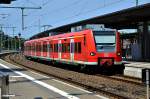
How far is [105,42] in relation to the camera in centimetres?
2770

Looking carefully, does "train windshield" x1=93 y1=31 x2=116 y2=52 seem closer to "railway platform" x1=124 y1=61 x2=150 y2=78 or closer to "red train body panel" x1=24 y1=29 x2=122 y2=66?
"red train body panel" x1=24 y1=29 x2=122 y2=66

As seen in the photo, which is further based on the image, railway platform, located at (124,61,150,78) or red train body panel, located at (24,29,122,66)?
red train body panel, located at (24,29,122,66)

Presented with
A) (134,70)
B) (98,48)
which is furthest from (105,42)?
(134,70)

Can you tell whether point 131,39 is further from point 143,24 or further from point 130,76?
point 130,76

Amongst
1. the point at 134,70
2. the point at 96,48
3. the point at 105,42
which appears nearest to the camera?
the point at 134,70

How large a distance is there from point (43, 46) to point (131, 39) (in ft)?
47.5

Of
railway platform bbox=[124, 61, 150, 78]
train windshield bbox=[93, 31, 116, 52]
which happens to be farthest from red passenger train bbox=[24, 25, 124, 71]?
railway platform bbox=[124, 61, 150, 78]

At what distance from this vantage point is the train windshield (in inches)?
1088

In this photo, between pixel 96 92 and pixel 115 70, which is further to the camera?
→ pixel 115 70

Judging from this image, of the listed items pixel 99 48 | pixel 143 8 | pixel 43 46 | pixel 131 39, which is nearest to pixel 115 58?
pixel 99 48

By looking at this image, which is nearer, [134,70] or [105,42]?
[134,70]

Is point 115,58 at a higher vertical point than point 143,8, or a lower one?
lower

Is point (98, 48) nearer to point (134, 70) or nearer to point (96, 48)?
point (96, 48)

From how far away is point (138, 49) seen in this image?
48.2 metres
